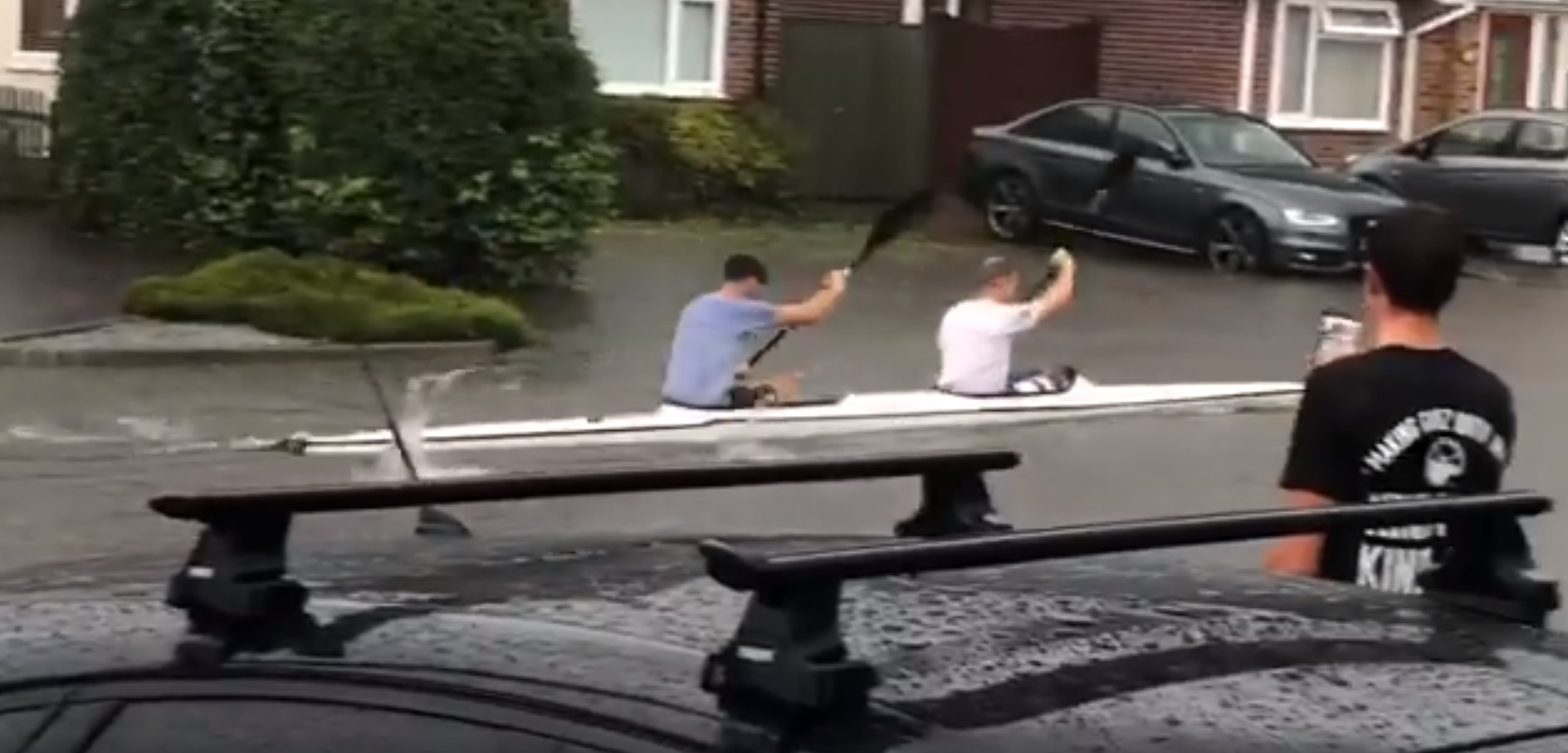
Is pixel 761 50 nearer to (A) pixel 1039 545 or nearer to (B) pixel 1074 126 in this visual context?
(B) pixel 1074 126

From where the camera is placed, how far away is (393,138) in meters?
20.2

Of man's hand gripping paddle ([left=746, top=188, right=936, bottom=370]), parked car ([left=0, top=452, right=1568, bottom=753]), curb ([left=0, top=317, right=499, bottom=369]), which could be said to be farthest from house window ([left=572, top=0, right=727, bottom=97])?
parked car ([left=0, top=452, right=1568, bottom=753])

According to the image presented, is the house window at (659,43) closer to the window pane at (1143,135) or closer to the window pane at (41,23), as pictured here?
the window pane at (41,23)

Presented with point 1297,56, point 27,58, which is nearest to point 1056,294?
point 27,58

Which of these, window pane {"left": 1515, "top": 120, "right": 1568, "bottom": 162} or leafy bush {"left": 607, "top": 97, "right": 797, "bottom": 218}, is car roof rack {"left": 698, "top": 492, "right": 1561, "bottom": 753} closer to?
leafy bush {"left": 607, "top": 97, "right": 797, "bottom": 218}

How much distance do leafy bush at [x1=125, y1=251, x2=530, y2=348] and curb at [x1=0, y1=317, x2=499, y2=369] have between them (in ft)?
0.51

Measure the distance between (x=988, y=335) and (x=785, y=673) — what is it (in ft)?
40.7

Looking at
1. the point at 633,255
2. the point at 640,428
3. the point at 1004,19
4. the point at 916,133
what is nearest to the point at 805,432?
the point at 640,428

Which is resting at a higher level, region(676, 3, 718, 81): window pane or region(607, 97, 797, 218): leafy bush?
region(676, 3, 718, 81): window pane

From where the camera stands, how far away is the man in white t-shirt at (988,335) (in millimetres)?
14727

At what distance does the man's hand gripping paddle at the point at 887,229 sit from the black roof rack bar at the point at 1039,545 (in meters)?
11.5

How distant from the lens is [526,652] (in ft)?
8.90

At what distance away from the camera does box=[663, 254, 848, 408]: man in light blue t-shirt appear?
551 inches

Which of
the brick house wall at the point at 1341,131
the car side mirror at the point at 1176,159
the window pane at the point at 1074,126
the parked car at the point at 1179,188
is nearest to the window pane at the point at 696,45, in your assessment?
the parked car at the point at 1179,188
